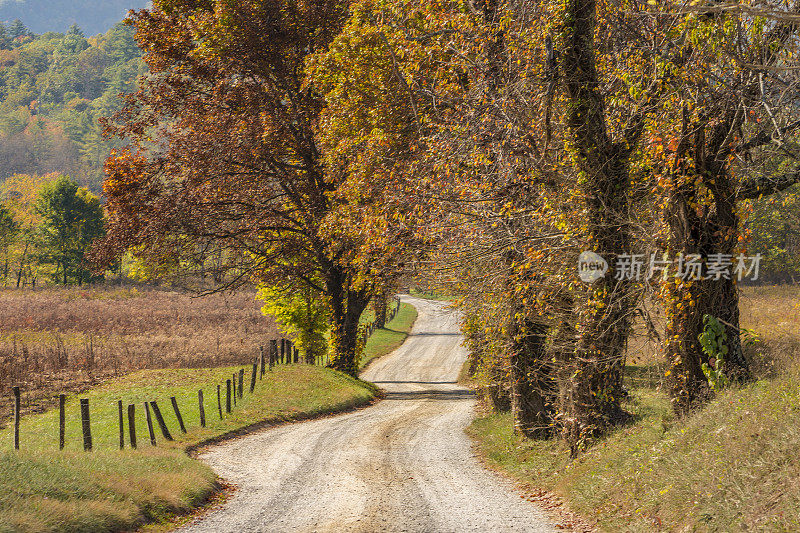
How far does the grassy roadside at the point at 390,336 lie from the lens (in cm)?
4842

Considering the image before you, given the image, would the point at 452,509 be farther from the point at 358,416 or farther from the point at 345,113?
the point at 345,113

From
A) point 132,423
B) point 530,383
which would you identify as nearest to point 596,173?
point 530,383

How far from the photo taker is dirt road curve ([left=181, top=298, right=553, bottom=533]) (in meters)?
10.4

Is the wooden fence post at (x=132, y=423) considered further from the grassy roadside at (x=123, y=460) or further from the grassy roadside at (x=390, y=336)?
the grassy roadside at (x=390, y=336)

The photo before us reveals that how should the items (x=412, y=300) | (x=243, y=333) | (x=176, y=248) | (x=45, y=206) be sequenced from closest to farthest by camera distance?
1. (x=176, y=248)
2. (x=243, y=333)
3. (x=45, y=206)
4. (x=412, y=300)

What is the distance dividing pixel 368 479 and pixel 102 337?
94.2 feet

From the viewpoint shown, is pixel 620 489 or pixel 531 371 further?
pixel 531 371

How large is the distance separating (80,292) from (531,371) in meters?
51.9

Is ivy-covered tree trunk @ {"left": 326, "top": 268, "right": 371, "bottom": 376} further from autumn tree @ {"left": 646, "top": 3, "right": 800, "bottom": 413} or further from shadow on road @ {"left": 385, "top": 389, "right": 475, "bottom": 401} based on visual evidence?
autumn tree @ {"left": 646, "top": 3, "right": 800, "bottom": 413}

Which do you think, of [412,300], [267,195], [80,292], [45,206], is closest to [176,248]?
[267,195]

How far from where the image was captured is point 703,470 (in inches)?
330

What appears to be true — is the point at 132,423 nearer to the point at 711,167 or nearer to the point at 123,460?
the point at 123,460

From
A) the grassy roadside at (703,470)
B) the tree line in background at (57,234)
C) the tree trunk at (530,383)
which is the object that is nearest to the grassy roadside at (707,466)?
the grassy roadside at (703,470)

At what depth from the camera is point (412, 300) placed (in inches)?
3617
